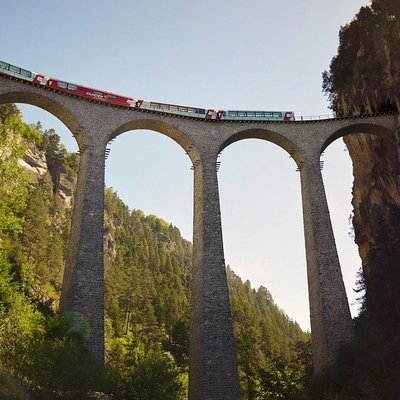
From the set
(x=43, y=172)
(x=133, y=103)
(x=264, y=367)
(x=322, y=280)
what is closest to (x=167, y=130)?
(x=133, y=103)

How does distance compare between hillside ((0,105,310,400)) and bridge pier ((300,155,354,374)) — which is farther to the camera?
bridge pier ((300,155,354,374))

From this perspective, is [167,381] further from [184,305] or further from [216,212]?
[184,305]

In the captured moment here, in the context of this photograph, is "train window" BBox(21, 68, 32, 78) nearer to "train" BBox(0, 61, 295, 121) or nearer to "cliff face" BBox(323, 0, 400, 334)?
"train" BBox(0, 61, 295, 121)

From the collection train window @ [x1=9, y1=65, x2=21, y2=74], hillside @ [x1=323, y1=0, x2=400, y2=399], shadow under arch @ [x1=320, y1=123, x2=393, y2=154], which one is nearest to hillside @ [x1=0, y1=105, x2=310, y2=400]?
hillside @ [x1=323, y1=0, x2=400, y2=399]

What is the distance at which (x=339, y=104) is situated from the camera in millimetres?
44469

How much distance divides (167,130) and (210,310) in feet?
46.6

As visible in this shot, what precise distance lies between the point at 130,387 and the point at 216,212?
1241cm

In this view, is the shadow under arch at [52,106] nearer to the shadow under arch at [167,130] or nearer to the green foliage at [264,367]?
the shadow under arch at [167,130]

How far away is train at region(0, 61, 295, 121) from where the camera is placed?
28781 mm

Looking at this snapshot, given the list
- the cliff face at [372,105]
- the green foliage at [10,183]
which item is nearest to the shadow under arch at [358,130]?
the cliff face at [372,105]

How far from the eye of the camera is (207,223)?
29.2 metres

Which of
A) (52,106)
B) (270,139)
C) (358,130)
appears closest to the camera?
(52,106)

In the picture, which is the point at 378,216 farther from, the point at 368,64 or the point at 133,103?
the point at 133,103

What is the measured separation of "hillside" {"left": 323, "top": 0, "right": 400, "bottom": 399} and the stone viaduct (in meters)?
2.25
